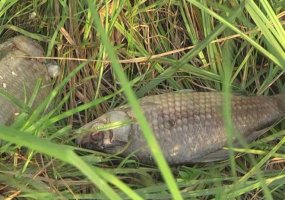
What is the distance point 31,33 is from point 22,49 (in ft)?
0.30

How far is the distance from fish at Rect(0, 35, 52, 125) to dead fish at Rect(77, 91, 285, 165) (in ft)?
0.89

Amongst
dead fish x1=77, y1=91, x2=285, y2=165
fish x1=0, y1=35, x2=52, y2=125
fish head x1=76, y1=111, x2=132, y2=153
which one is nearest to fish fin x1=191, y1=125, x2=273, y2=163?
Result: dead fish x1=77, y1=91, x2=285, y2=165

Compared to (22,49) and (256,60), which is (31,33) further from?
(256,60)

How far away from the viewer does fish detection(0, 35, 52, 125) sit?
79.7 inches

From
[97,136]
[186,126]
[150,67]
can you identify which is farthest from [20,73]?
[186,126]

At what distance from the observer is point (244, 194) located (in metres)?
2.14

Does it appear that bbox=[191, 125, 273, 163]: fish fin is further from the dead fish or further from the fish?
the fish

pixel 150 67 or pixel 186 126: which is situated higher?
pixel 150 67

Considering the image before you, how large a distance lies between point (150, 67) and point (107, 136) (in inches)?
14.8

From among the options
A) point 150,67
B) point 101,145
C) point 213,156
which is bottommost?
point 213,156

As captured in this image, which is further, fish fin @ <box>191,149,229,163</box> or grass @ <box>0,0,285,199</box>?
fish fin @ <box>191,149,229,163</box>

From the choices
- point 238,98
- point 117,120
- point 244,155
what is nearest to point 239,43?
point 238,98

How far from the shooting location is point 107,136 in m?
2.07

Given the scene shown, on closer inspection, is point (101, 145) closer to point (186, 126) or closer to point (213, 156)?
point (186, 126)
